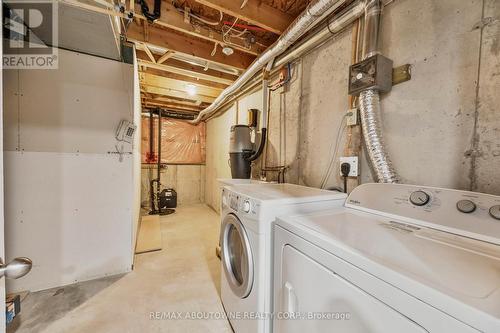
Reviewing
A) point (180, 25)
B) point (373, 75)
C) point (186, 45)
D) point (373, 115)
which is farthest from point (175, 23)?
point (373, 115)

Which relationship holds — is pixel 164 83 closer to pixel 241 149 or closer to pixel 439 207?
pixel 241 149

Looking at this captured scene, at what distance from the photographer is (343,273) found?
2.13 feet

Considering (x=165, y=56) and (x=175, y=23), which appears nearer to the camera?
(x=175, y=23)

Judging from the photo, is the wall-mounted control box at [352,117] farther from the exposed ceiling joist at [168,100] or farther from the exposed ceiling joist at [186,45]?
the exposed ceiling joist at [168,100]

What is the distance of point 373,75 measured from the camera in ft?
3.93

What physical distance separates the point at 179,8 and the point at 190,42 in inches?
19.1

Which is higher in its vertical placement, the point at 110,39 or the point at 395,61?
the point at 110,39

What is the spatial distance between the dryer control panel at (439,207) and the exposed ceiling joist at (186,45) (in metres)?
2.23

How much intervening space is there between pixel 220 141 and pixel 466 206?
3802 mm

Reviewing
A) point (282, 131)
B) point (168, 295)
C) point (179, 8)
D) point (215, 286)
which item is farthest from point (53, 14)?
point (215, 286)

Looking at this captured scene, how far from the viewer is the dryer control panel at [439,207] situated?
755 millimetres

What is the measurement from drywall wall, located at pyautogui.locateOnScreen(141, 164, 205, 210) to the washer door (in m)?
3.91

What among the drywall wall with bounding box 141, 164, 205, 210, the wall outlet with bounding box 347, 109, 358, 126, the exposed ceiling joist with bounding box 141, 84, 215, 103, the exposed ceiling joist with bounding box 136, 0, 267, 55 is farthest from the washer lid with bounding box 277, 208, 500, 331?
the drywall wall with bounding box 141, 164, 205, 210

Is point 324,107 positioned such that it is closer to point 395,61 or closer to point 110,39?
point 395,61
